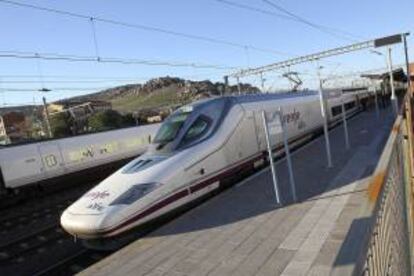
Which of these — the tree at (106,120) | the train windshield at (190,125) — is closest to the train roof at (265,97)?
the train windshield at (190,125)

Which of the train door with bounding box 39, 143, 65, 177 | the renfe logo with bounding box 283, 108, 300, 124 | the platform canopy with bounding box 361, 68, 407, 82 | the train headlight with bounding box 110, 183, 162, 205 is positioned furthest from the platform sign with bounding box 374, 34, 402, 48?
the train headlight with bounding box 110, 183, 162, 205

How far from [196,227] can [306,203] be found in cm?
218

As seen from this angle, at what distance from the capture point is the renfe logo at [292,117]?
736 inches

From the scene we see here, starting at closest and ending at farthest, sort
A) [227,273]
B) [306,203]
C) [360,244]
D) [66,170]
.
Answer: [360,244]
[227,273]
[306,203]
[66,170]

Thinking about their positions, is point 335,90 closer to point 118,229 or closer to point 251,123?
point 251,123

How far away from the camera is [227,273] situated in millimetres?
6625

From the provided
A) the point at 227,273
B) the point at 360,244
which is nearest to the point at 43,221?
the point at 227,273

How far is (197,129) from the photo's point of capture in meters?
12.3

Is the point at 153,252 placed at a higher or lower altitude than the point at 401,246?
lower

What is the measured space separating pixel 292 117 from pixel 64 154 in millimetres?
9514

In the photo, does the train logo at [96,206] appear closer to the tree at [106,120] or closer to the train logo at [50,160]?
the train logo at [50,160]

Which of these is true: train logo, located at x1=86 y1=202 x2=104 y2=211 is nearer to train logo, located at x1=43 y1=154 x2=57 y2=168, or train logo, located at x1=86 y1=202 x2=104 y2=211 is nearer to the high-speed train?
the high-speed train

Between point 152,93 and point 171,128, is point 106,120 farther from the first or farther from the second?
Result: point 152,93

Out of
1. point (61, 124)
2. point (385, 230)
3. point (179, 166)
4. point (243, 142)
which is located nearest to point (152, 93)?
point (61, 124)
